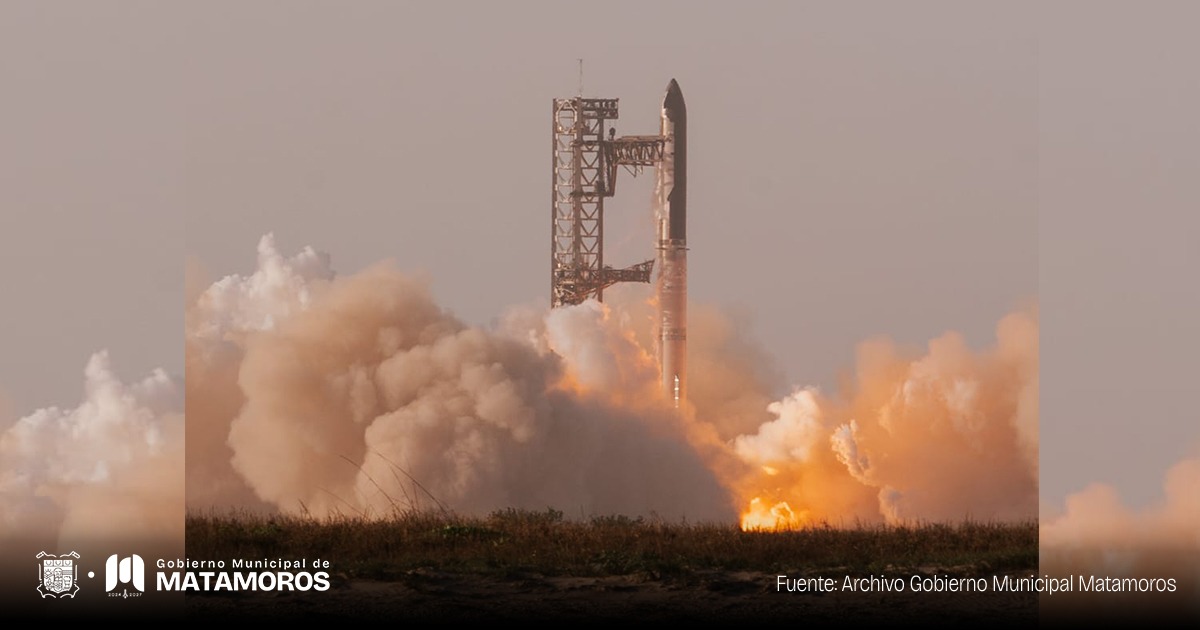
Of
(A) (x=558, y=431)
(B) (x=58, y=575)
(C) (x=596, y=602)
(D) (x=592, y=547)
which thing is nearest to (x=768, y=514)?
(A) (x=558, y=431)

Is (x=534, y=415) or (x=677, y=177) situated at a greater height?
(x=677, y=177)

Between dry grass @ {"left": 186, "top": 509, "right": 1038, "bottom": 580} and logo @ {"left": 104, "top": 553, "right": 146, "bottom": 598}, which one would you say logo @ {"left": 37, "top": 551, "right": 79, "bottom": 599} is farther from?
dry grass @ {"left": 186, "top": 509, "right": 1038, "bottom": 580}

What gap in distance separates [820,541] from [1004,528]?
196 inches

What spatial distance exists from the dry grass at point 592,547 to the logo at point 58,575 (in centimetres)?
201

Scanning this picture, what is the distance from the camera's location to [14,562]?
33188 millimetres

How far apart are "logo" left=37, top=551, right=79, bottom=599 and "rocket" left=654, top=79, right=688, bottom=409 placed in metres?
45.9

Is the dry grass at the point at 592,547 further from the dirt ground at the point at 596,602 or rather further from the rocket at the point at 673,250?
the rocket at the point at 673,250

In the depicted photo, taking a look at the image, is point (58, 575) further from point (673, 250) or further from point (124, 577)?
point (673, 250)

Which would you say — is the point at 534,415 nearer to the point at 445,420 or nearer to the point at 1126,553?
the point at 445,420

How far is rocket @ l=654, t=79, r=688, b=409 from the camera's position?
245 ft

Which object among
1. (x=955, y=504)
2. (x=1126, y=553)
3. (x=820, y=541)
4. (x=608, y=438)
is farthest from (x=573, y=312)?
(x=820, y=541)

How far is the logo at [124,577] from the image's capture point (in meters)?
29.0

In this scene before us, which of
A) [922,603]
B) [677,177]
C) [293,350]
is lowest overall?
[922,603]

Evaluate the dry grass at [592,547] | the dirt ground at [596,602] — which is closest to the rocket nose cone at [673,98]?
the dry grass at [592,547]
